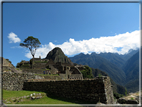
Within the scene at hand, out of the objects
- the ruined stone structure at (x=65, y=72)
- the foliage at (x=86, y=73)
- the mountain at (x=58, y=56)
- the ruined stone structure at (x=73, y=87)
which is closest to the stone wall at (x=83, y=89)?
the ruined stone structure at (x=73, y=87)

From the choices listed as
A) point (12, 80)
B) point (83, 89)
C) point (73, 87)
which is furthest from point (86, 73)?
point (83, 89)

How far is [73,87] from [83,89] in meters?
1.00

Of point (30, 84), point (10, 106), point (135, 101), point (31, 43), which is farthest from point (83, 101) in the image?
point (31, 43)

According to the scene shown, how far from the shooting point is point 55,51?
13588cm

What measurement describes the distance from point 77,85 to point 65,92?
1.48 metres

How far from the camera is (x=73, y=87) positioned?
31.2ft

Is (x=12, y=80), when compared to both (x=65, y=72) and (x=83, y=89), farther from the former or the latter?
(x=65, y=72)

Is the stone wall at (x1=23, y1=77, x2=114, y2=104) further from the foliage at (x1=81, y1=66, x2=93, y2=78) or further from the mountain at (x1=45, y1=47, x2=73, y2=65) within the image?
the mountain at (x1=45, y1=47, x2=73, y2=65)

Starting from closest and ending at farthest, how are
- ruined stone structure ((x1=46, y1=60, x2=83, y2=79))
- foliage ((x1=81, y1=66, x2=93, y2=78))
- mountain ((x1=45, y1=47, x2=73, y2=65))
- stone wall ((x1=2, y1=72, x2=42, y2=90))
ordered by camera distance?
stone wall ((x1=2, y1=72, x2=42, y2=90)) → ruined stone structure ((x1=46, y1=60, x2=83, y2=79)) → foliage ((x1=81, y1=66, x2=93, y2=78)) → mountain ((x1=45, y1=47, x2=73, y2=65))

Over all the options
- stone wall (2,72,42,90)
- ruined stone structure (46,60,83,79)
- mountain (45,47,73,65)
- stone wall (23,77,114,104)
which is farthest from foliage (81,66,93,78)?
mountain (45,47,73,65)

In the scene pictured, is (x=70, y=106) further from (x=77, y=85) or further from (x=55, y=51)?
(x=55, y=51)

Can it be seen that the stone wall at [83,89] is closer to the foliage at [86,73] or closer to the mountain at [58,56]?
the foliage at [86,73]

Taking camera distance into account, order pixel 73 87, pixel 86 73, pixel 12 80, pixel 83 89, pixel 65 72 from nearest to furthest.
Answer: pixel 83 89 → pixel 73 87 → pixel 12 80 → pixel 65 72 → pixel 86 73

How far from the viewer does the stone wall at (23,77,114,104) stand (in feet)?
26.9
